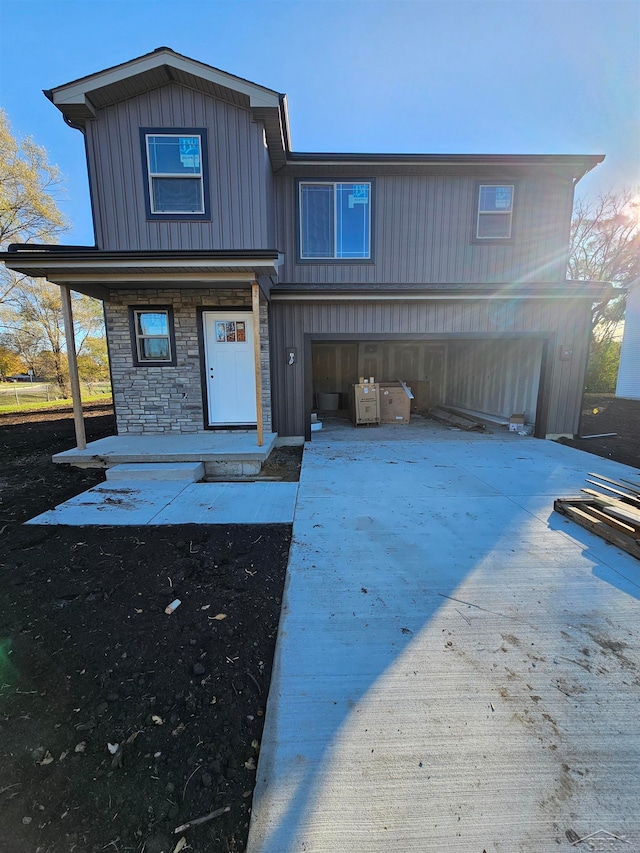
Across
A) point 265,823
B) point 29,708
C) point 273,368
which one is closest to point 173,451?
point 273,368

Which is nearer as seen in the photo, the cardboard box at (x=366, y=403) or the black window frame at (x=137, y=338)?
the black window frame at (x=137, y=338)

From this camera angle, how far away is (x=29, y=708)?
5.65ft

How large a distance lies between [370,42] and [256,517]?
28.6 ft

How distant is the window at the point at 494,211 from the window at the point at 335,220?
2.30m

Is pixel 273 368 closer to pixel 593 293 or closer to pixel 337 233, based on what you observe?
pixel 337 233

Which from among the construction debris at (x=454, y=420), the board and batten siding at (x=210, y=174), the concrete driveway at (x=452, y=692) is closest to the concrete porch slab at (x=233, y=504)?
the concrete driveway at (x=452, y=692)

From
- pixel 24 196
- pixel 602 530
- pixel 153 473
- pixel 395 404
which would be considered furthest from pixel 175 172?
pixel 24 196

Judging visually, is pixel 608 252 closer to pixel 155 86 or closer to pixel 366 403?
pixel 366 403

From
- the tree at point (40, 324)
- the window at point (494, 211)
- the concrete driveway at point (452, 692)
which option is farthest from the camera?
the tree at point (40, 324)

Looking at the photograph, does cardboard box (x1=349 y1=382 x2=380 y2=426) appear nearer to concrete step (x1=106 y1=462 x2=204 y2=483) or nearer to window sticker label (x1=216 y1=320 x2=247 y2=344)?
window sticker label (x1=216 y1=320 x2=247 y2=344)

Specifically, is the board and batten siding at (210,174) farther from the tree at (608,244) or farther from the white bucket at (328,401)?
the tree at (608,244)

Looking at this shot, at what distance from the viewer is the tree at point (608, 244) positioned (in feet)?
61.3

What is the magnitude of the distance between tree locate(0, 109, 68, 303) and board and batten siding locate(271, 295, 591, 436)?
14.4 metres

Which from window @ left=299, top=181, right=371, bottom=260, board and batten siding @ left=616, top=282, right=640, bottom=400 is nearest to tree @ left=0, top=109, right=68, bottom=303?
window @ left=299, top=181, right=371, bottom=260
